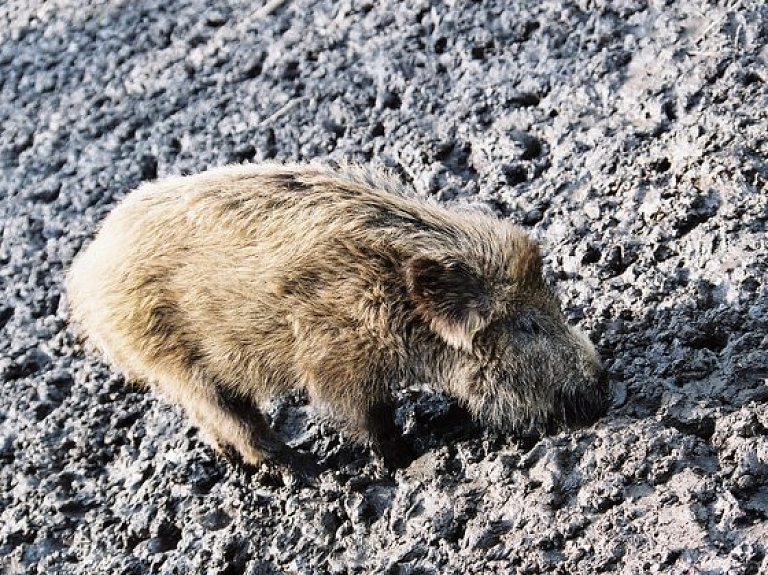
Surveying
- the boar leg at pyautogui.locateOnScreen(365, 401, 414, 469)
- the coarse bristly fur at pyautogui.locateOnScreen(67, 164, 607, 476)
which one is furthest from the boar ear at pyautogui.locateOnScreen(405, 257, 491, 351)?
the boar leg at pyautogui.locateOnScreen(365, 401, 414, 469)

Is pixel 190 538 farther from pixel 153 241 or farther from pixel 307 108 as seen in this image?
pixel 307 108

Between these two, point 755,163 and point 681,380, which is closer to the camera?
point 681,380

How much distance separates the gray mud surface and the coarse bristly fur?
9.1 inches

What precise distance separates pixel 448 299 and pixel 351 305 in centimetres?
34

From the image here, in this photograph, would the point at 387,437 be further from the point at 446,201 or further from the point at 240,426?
the point at 446,201

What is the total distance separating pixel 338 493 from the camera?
389 centimetres

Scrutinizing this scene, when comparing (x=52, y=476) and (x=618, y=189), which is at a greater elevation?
(x=618, y=189)

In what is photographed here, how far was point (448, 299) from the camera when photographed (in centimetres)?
366

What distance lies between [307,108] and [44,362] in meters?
1.90

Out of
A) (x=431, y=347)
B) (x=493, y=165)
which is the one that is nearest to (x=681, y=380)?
(x=431, y=347)

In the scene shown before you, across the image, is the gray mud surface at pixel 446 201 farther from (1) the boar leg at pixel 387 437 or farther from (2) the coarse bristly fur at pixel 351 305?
(2) the coarse bristly fur at pixel 351 305

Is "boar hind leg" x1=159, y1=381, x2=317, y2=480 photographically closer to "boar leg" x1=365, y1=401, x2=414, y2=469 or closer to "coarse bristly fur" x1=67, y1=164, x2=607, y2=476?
"coarse bristly fur" x1=67, y1=164, x2=607, y2=476

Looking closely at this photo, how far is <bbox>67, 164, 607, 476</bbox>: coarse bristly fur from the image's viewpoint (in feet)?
12.1

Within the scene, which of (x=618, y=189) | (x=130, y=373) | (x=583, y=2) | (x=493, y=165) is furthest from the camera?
(x=583, y=2)
